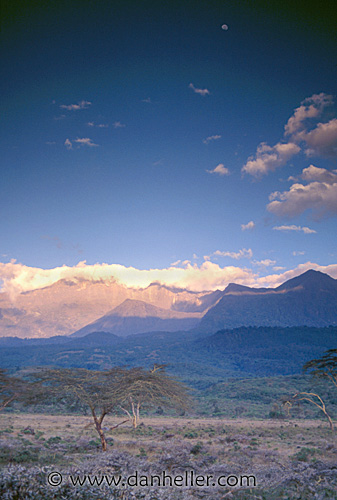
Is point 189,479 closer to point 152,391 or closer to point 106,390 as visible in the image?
point 152,391

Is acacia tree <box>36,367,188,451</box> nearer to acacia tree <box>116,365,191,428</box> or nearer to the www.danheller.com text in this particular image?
acacia tree <box>116,365,191,428</box>

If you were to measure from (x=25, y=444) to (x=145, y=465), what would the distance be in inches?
483

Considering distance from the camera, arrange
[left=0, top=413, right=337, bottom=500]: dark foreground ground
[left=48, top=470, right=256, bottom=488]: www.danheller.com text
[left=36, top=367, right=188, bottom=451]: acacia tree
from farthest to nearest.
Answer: [left=36, top=367, right=188, bottom=451]: acacia tree < [left=48, top=470, right=256, bottom=488]: www.danheller.com text < [left=0, top=413, right=337, bottom=500]: dark foreground ground

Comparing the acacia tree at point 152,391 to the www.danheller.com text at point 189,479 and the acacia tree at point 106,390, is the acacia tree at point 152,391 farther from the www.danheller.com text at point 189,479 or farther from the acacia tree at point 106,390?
the www.danheller.com text at point 189,479

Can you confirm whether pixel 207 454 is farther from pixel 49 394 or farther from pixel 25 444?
pixel 25 444

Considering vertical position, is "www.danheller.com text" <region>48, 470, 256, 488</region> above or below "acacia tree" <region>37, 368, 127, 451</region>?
below

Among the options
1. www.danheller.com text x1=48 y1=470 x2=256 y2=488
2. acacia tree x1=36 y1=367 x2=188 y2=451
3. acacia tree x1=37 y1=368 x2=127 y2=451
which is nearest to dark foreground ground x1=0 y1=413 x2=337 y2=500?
www.danheller.com text x1=48 y1=470 x2=256 y2=488

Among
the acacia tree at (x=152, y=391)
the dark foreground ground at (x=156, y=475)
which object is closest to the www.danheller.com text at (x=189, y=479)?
the dark foreground ground at (x=156, y=475)

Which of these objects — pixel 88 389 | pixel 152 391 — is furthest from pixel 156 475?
pixel 88 389

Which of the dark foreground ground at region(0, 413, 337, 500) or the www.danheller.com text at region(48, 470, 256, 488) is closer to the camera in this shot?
the dark foreground ground at region(0, 413, 337, 500)

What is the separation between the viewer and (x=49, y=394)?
60.0ft

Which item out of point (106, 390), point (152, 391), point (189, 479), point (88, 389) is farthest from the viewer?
point (88, 389)

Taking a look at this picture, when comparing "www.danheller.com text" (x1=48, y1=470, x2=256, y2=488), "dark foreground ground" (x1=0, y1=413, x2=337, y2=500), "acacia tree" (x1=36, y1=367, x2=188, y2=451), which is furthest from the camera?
"acacia tree" (x1=36, y1=367, x2=188, y2=451)

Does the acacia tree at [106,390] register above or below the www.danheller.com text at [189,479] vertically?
above
